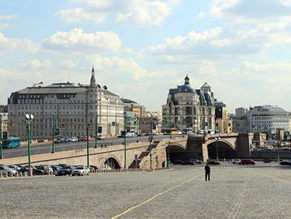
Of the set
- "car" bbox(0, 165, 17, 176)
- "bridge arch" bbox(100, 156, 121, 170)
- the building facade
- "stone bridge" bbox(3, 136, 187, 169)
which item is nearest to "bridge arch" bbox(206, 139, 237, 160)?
the building facade

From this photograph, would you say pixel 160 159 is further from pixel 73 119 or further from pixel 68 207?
pixel 68 207

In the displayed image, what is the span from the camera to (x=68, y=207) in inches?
971

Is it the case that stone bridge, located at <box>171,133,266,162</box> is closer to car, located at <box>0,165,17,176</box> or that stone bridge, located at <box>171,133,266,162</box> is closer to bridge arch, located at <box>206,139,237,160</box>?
bridge arch, located at <box>206,139,237,160</box>

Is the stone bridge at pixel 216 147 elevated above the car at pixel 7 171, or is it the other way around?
the stone bridge at pixel 216 147

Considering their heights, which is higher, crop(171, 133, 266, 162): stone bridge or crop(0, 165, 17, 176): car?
crop(171, 133, 266, 162): stone bridge

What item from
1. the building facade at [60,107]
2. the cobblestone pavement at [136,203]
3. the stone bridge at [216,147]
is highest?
the building facade at [60,107]

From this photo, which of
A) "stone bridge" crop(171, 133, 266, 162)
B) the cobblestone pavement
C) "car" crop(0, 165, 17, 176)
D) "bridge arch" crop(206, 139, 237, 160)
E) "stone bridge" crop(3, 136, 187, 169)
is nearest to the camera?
the cobblestone pavement

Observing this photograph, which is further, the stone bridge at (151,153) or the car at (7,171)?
the stone bridge at (151,153)

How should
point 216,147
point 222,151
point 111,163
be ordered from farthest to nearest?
point 222,151
point 216,147
point 111,163

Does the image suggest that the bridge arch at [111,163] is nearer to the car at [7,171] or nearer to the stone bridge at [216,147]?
the car at [7,171]

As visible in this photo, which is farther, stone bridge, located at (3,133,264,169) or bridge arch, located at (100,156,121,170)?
bridge arch, located at (100,156,121,170)

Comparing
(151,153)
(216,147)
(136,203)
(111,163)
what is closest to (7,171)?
(136,203)

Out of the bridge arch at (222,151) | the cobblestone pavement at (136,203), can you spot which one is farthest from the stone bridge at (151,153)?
the cobblestone pavement at (136,203)

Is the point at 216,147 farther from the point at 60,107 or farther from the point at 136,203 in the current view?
the point at 136,203
